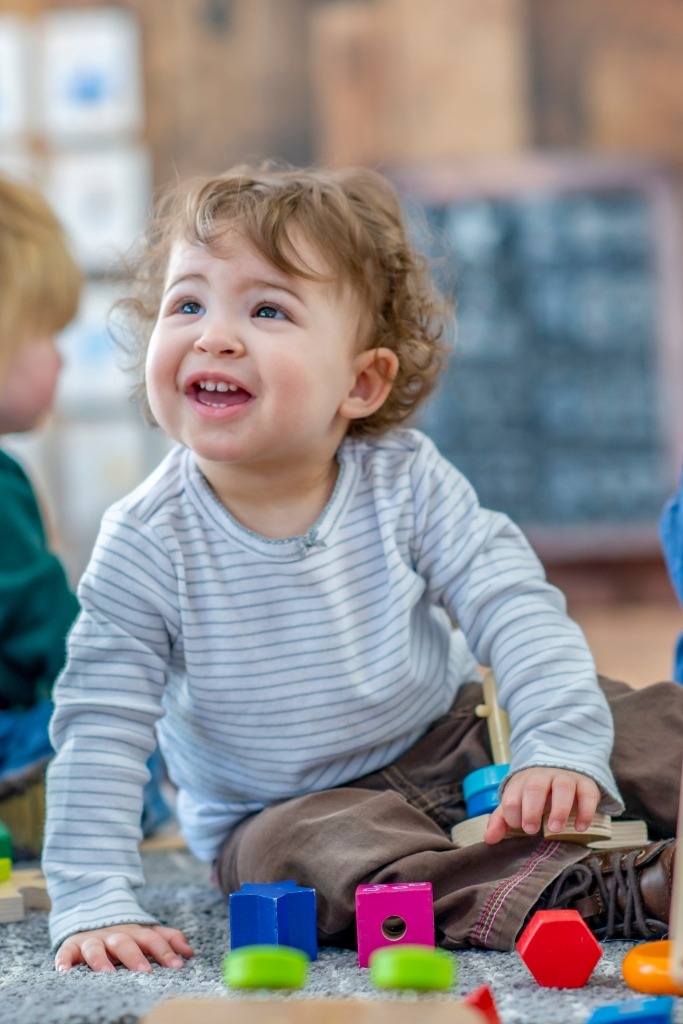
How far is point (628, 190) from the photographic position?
10.5 ft

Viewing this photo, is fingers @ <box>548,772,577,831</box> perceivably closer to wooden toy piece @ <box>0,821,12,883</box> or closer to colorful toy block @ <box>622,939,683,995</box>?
colorful toy block @ <box>622,939,683,995</box>

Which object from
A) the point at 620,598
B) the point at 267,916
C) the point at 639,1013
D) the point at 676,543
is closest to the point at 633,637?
the point at 620,598

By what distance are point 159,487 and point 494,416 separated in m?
2.28

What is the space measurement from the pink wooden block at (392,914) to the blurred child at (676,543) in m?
0.45

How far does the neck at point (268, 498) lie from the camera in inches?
38.8

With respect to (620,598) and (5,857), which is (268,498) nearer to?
(5,857)

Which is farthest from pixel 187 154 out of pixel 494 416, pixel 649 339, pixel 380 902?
pixel 380 902

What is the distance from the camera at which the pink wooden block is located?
2.60 feet

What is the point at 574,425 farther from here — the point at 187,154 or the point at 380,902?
the point at 380,902

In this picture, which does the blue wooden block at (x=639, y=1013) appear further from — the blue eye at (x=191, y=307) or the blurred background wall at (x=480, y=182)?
the blurred background wall at (x=480, y=182)

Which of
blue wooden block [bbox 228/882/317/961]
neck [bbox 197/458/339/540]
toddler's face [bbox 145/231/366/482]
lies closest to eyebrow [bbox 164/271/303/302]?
toddler's face [bbox 145/231/366/482]

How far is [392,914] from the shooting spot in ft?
2.62

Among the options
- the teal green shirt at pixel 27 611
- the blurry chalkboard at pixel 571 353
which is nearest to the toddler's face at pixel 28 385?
the teal green shirt at pixel 27 611

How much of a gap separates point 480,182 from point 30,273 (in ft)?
6.30
